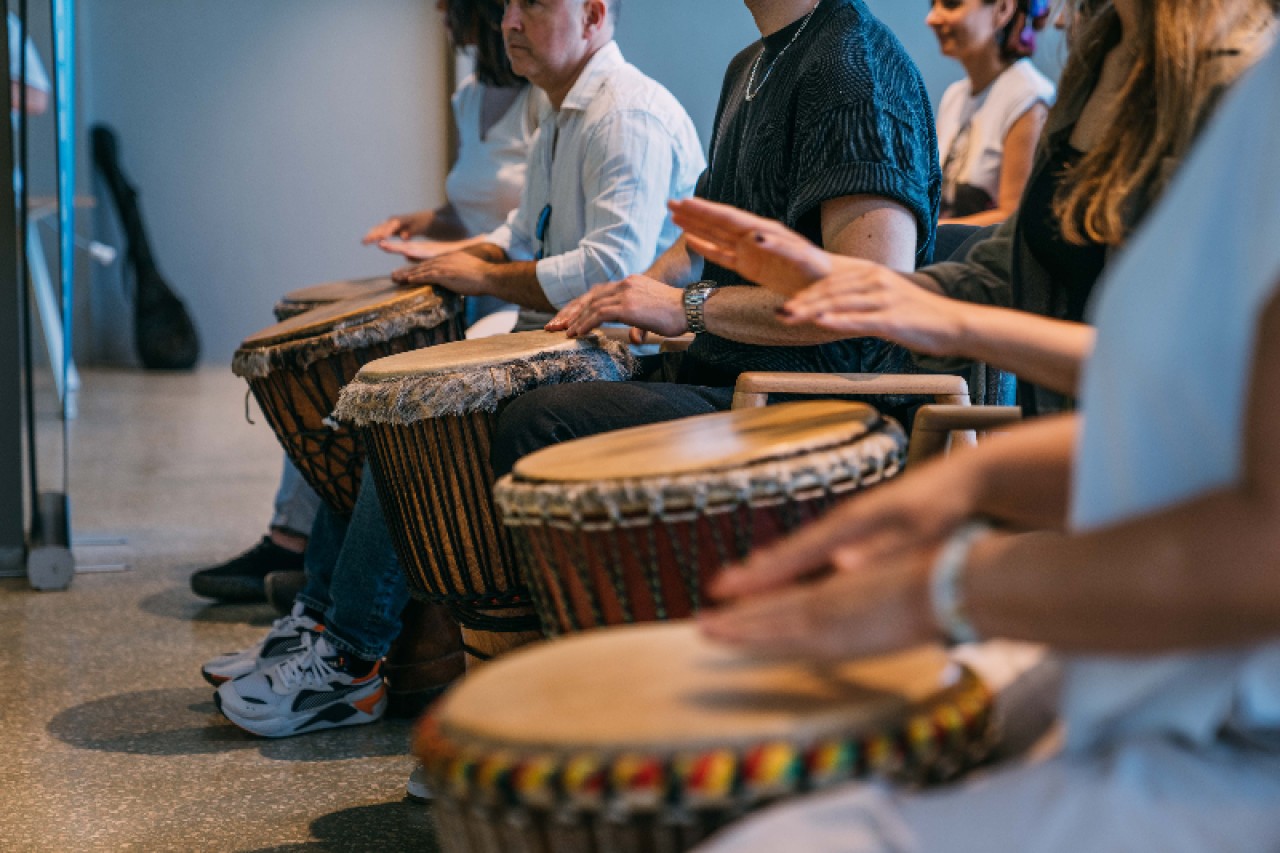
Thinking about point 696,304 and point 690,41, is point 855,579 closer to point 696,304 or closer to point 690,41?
point 696,304

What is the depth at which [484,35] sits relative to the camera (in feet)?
11.1

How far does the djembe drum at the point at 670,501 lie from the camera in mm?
1250

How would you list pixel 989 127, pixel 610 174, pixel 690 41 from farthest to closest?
pixel 690 41, pixel 989 127, pixel 610 174

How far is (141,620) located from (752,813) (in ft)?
8.15

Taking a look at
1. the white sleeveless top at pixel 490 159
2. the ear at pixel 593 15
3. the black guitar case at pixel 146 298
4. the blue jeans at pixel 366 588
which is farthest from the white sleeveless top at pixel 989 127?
the black guitar case at pixel 146 298

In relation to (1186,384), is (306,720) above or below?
below

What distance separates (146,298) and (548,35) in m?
5.99

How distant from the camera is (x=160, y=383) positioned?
7.50 metres

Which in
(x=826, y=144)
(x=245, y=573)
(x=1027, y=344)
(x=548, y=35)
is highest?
(x=548, y=35)

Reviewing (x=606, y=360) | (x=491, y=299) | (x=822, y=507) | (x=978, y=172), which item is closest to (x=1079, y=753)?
(x=822, y=507)

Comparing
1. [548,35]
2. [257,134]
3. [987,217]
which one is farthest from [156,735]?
[257,134]

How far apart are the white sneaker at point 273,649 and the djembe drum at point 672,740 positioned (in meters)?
1.51

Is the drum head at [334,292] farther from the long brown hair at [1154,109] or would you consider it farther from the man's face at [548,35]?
the long brown hair at [1154,109]

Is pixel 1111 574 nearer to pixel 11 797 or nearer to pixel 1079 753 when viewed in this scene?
pixel 1079 753
